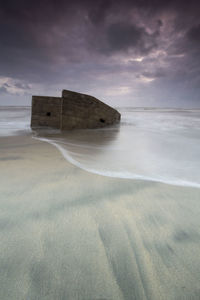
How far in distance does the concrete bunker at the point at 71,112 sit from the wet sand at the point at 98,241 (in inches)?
142

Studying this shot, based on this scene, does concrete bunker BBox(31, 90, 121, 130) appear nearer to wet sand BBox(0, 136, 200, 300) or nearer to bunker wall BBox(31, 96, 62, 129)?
bunker wall BBox(31, 96, 62, 129)

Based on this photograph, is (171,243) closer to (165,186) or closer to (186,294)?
(186,294)

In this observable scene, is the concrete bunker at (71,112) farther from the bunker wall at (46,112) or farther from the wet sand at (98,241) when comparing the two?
the wet sand at (98,241)

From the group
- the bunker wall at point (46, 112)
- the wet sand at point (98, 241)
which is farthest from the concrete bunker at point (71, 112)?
the wet sand at point (98, 241)

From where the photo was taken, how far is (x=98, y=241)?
75 cm

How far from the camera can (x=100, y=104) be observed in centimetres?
526

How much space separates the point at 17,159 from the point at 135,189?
149cm

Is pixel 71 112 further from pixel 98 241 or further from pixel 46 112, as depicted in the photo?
pixel 98 241

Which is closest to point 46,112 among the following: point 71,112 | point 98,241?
point 71,112

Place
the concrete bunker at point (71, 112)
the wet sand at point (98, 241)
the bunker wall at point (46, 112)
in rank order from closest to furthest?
the wet sand at point (98, 241), the concrete bunker at point (71, 112), the bunker wall at point (46, 112)

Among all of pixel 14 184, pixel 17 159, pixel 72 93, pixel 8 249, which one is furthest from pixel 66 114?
pixel 8 249

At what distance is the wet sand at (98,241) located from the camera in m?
0.57

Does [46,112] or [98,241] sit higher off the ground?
[46,112]

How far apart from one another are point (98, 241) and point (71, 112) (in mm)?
4314
